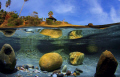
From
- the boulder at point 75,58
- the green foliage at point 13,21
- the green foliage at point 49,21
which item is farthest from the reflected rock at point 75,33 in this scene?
the green foliage at point 13,21

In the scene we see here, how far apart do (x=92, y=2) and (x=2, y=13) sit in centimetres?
542

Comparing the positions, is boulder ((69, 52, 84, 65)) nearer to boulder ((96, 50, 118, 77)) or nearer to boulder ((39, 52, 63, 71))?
boulder ((39, 52, 63, 71))

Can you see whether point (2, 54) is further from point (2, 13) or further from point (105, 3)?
point (105, 3)

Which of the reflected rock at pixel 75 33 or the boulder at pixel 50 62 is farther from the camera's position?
the reflected rock at pixel 75 33

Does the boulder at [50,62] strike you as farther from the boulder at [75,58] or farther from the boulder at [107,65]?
the boulder at [107,65]

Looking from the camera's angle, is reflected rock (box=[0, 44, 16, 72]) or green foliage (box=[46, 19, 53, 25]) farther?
green foliage (box=[46, 19, 53, 25])

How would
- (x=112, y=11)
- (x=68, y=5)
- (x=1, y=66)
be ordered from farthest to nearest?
(x=112, y=11) < (x=68, y=5) < (x=1, y=66)

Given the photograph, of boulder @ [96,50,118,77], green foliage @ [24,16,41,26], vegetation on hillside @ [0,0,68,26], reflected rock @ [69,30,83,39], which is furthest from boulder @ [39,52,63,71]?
reflected rock @ [69,30,83,39]

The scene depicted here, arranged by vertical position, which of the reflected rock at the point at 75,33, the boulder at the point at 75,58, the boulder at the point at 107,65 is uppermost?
the reflected rock at the point at 75,33

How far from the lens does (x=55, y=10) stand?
5117 millimetres

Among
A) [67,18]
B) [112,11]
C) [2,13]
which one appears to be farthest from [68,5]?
[2,13]

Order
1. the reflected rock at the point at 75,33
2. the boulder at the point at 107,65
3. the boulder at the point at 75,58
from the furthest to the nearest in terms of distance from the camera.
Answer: the reflected rock at the point at 75,33 → the boulder at the point at 75,58 → the boulder at the point at 107,65

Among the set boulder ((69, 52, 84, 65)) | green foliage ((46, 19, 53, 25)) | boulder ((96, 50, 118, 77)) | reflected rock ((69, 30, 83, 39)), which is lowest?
boulder ((69, 52, 84, 65))

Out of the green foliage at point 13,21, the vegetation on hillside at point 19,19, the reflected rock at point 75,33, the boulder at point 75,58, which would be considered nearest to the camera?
the vegetation on hillside at point 19,19
